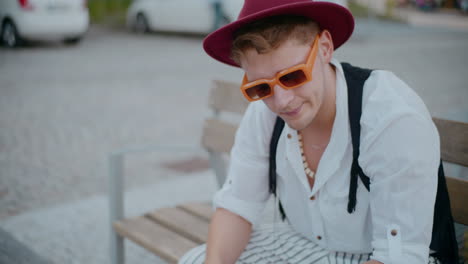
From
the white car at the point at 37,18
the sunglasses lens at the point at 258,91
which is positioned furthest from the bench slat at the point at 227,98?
the white car at the point at 37,18

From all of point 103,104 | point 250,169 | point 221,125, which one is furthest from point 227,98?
point 103,104

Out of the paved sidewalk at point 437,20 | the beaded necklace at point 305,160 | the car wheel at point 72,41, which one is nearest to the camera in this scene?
the beaded necklace at point 305,160

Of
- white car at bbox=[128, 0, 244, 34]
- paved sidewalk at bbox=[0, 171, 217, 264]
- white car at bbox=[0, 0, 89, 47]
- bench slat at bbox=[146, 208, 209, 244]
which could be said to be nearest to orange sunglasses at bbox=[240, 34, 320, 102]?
bench slat at bbox=[146, 208, 209, 244]

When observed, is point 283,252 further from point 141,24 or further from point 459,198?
point 141,24

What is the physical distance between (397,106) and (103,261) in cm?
235

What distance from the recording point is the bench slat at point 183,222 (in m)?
2.43

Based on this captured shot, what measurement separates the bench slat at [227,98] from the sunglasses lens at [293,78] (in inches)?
46.9

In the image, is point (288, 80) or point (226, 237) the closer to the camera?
point (288, 80)

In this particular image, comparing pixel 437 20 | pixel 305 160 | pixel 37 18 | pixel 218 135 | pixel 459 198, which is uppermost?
pixel 305 160

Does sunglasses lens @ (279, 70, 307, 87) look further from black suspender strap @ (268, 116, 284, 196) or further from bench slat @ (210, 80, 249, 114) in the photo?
bench slat @ (210, 80, 249, 114)

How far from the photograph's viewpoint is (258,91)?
164 cm

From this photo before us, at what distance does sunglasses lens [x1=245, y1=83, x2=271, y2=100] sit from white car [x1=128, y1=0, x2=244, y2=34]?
37.0 feet

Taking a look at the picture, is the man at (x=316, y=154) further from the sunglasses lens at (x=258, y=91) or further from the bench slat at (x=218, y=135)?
the bench slat at (x=218, y=135)

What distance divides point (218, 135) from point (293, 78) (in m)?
1.36
